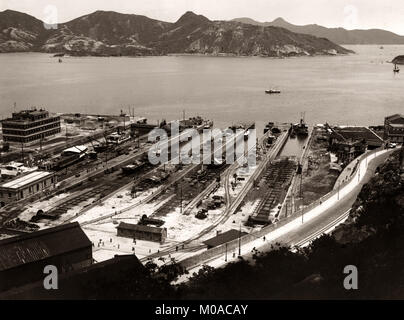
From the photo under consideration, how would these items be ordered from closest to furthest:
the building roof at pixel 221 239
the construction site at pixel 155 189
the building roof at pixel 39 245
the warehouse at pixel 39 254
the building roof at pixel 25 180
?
the warehouse at pixel 39 254 < the building roof at pixel 39 245 < the building roof at pixel 221 239 < the construction site at pixel 155 189 < the building roof at pixel 25 180

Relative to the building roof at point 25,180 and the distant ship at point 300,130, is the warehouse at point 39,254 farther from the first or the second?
the distant ship at point 300,130

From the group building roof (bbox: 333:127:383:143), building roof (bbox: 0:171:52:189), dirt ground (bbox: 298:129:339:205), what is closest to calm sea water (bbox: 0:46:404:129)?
building roof (bbox: 333:127:383:143)

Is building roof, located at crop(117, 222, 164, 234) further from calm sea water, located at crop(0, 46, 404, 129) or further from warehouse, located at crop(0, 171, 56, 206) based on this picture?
calm sea water, located at crop(0, 46, 404, 129)

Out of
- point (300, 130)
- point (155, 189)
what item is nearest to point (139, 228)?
point (155, 189)

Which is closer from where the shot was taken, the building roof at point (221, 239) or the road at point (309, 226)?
the road at point (309, 226)

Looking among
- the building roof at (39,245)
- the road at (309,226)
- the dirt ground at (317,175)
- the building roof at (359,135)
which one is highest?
the building roof at (359,135)

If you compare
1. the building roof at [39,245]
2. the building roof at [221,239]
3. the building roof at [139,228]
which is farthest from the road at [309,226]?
the building roof at [139,228]

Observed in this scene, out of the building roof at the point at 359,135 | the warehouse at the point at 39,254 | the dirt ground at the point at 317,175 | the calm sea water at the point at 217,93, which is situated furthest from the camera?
the calm sea water at the point at 217,93
